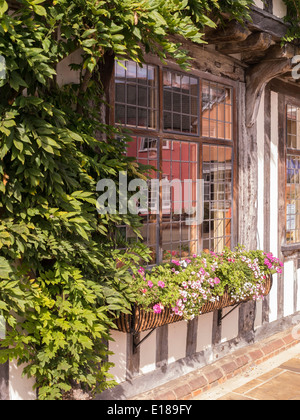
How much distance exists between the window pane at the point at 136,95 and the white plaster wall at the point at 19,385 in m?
2.09

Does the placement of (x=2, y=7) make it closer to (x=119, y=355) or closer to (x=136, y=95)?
(x=136, y=95)

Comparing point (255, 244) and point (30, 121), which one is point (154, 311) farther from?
point (255, 244)

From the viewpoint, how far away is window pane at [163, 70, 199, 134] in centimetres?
474

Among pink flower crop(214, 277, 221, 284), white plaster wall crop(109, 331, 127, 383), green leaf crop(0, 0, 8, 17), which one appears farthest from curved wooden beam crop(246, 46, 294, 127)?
green leaf crop(0, 0, 8, 17)

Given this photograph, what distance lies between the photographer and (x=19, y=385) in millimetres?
3438

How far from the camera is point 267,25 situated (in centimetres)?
483

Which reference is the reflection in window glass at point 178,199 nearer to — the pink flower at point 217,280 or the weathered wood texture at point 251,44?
the pink flower at point 217,280

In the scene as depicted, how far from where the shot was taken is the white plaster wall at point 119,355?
4.13m

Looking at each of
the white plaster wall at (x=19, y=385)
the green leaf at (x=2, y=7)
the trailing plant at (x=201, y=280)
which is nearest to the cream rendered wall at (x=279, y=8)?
the trailing plant at (x=201, y=280)

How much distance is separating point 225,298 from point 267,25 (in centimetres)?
274

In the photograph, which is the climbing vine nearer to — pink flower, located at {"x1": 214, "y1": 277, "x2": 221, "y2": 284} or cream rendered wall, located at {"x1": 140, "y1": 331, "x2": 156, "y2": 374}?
pink flower, located at {"x1": 214, "y1": 277, "x2": 221, "y2": 284}
